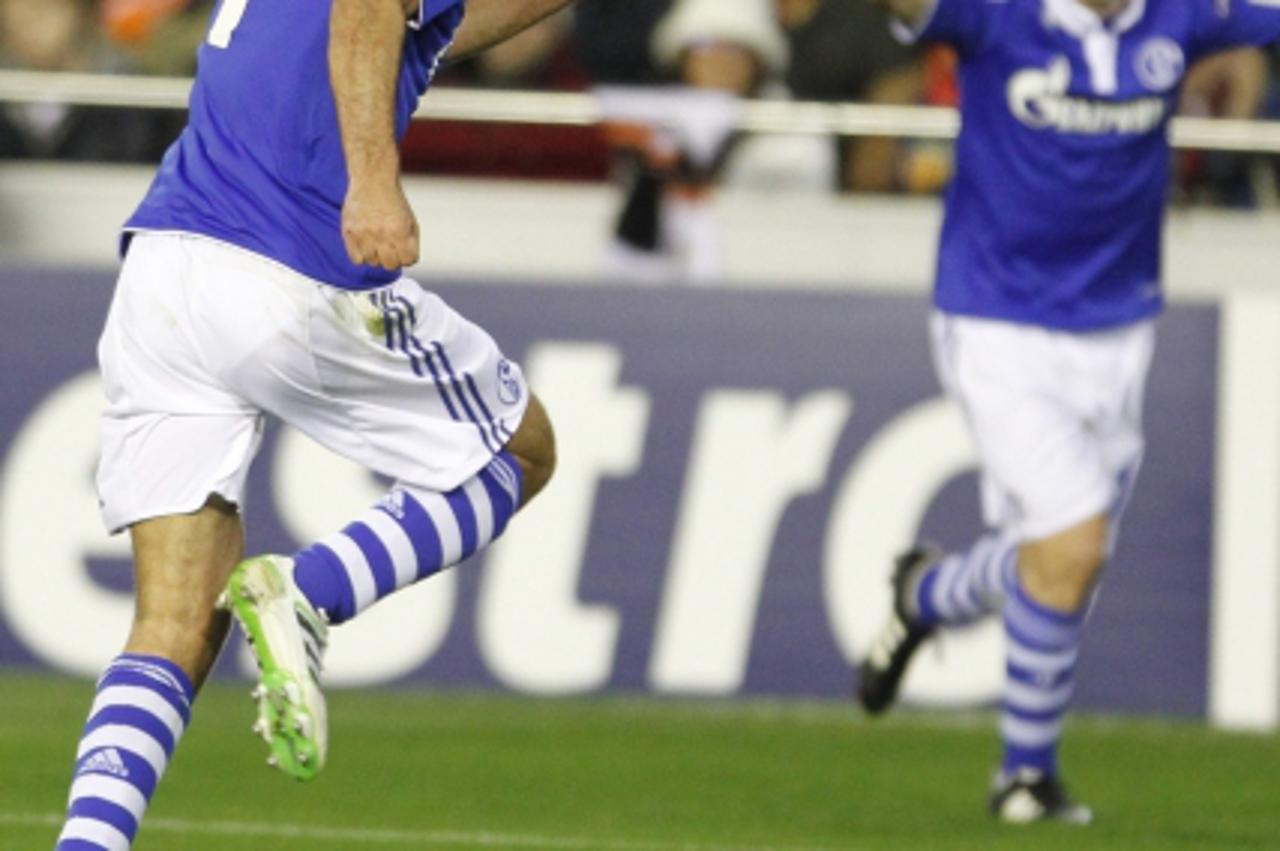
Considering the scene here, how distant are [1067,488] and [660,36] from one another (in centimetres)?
526

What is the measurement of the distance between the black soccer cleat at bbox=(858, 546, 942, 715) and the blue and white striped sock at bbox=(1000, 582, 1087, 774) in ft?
2.84

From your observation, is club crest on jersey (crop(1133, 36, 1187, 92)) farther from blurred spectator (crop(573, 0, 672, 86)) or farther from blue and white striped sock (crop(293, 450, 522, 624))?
blurred spectator (crop(573, 0, 672, 86))

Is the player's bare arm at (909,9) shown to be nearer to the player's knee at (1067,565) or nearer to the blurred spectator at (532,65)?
the player's knee at (1067,565)

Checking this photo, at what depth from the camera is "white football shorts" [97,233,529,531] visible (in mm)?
5512

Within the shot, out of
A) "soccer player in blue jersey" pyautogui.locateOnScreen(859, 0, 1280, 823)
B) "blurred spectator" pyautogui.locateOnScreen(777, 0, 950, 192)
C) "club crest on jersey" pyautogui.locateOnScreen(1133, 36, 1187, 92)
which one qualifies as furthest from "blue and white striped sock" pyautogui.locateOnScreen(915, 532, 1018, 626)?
"blurred spectator" pyautogui.locateOnScreen(777, 0, 950, 192)

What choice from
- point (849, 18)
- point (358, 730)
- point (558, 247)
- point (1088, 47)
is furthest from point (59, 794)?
point (849, 18)

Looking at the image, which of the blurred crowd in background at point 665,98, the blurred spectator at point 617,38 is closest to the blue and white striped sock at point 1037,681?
the blurred crowd in background at point 665,98

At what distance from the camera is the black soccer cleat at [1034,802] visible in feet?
25.9

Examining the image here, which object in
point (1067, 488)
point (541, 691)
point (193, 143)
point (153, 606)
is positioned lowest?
point (541, 691)

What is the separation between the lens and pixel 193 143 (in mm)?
5664

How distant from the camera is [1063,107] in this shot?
26.1 ft

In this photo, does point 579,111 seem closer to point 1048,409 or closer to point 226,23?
point 1048,409

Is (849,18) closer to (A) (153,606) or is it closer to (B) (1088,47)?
(B) (1088,47)

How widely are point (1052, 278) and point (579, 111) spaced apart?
14.5 feet
